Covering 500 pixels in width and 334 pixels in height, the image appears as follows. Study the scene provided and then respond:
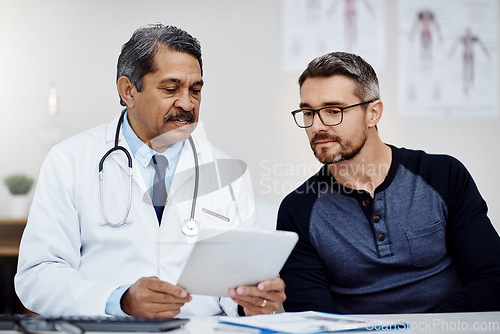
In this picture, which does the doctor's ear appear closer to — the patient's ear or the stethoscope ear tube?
the stethoscope ear tube

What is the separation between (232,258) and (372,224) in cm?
71

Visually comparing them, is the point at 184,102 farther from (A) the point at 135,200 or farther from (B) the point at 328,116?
(B) the point at 328,116

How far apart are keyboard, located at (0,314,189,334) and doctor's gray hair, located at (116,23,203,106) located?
1.00 meters

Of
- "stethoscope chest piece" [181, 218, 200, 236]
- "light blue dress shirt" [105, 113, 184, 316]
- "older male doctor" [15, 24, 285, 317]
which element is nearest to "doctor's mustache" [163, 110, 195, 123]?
"older male doctor" [15, 24, 285, 317]

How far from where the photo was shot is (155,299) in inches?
49.3

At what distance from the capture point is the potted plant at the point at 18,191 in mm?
2855

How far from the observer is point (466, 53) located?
3078 mm

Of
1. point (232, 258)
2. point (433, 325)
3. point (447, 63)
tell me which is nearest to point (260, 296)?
point (232, 258)

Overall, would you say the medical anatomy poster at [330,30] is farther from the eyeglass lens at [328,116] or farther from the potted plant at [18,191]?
the potted plant at [18,191]

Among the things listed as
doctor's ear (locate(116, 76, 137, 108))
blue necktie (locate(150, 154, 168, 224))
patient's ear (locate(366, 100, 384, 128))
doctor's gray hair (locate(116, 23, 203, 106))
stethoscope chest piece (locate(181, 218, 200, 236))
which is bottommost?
stethoscope chest piece (locate(181, 218, 200, 236))

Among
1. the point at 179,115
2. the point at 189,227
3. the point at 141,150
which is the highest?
the point at 179,115

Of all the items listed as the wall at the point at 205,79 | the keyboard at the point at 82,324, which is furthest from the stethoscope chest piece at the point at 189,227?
the wall at the point at 205,79

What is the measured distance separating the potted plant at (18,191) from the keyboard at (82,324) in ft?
6.44

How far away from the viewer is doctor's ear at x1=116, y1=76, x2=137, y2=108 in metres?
1.88
